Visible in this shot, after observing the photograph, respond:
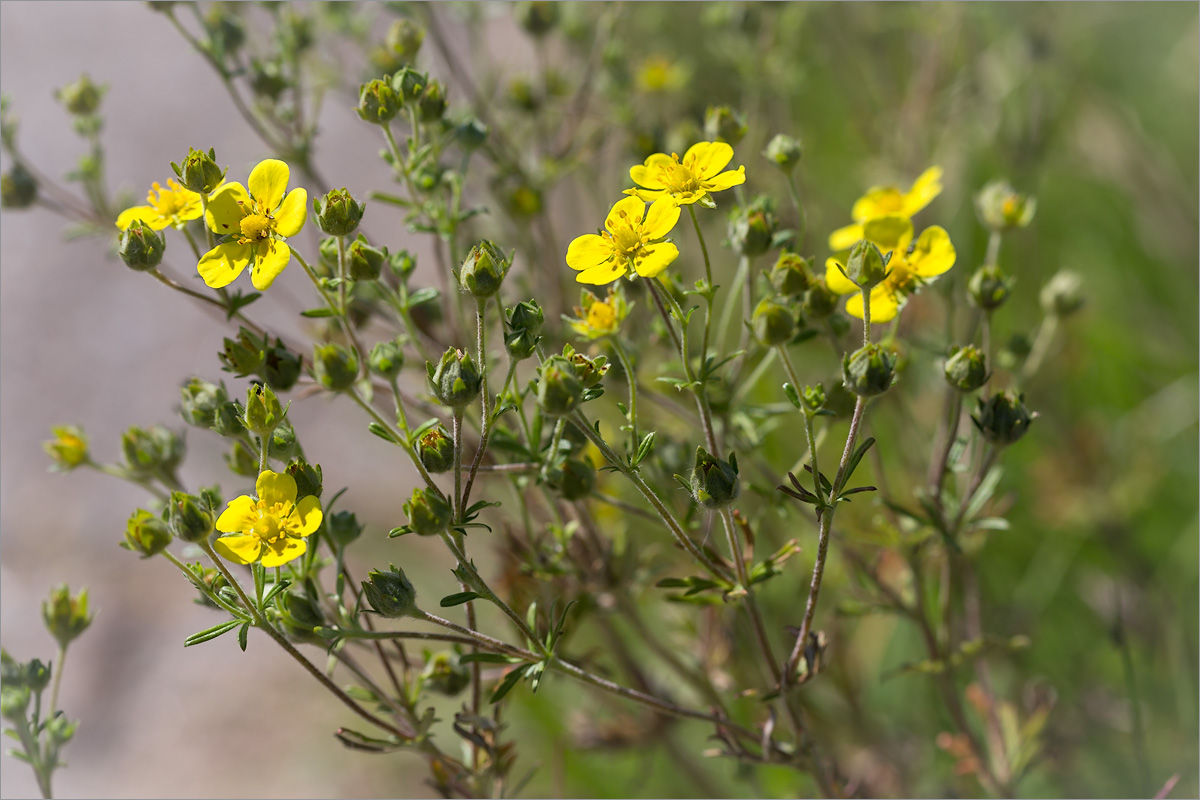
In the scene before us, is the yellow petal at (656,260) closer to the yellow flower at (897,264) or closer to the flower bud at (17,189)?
the yellow flower at (897,264)

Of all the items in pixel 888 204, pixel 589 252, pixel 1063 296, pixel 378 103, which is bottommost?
pixel 589 252

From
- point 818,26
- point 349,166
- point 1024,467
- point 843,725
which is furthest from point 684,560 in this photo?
point 349,166

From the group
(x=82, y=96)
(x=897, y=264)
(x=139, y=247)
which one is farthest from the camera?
(x=82, y=96)

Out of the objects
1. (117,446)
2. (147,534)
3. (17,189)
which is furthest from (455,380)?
(117,446)

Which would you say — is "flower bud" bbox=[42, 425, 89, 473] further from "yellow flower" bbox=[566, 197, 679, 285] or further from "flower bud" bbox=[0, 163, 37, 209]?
"yellow flower" bbox=[566, 197, 679, 285]

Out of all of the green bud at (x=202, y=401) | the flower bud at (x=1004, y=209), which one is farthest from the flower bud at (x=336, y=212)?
the flower bud at (x=1004, y=209)

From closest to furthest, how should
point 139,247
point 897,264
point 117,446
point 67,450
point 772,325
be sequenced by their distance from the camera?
point 772,325
point 139,247
point 897,264
point 67,450
point 117,446

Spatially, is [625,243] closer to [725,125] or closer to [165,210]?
[725,125]

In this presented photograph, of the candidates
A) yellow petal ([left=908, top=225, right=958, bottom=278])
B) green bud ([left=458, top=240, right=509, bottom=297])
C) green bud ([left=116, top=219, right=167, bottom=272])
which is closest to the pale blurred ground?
green bud ([left=116, top=219, right=167, bottom=272])
